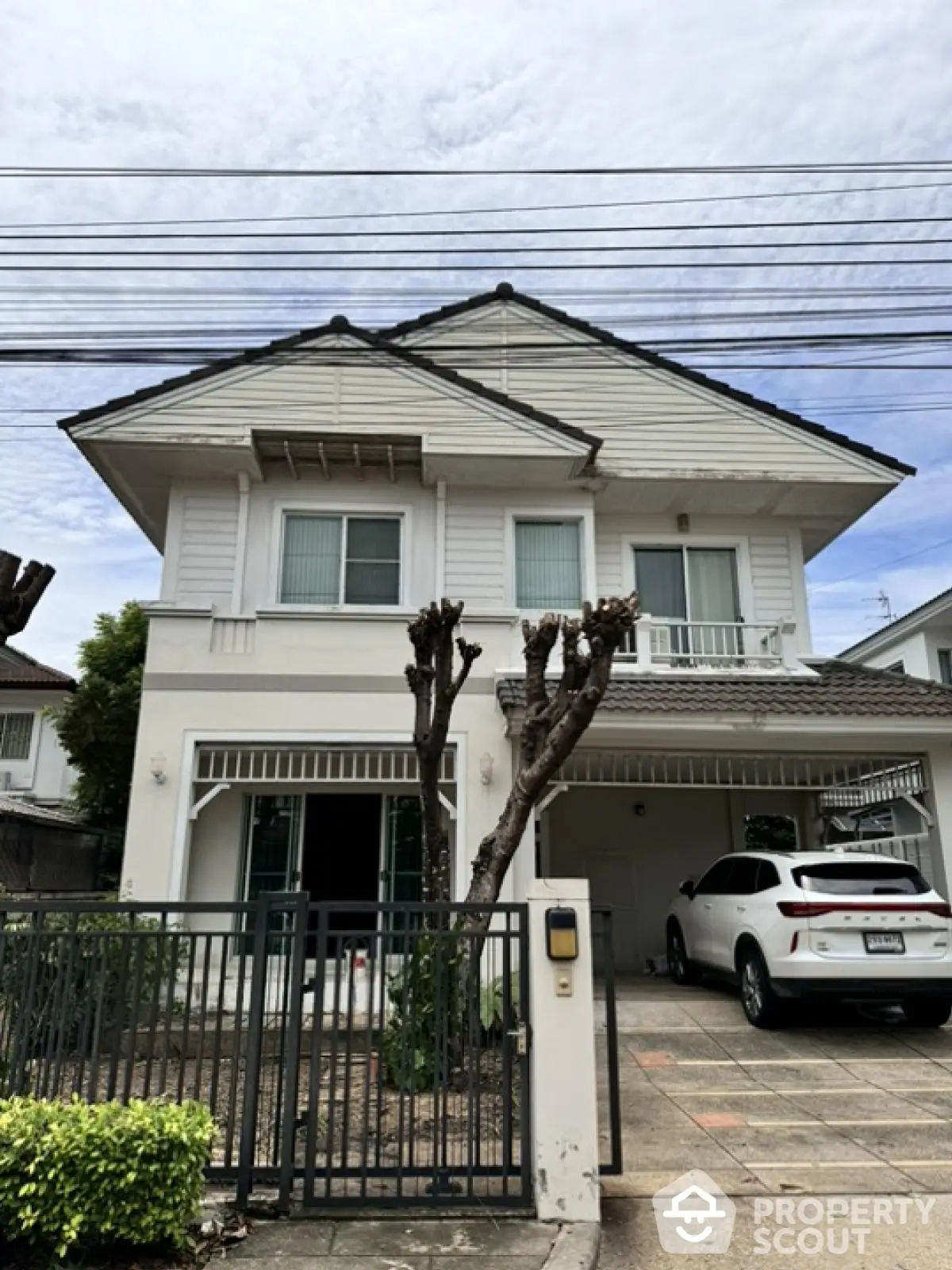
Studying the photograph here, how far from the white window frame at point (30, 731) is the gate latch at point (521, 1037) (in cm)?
1985

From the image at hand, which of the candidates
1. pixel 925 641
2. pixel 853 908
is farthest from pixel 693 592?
pixel 925 641

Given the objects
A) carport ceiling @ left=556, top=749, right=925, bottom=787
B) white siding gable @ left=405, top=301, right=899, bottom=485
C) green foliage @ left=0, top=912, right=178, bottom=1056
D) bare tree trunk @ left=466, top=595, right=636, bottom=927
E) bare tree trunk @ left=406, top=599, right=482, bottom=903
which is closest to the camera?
green foliage @ left=0, top=912, right=178, bottom=1056

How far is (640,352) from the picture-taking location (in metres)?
12.8

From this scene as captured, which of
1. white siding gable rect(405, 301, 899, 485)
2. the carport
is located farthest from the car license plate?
white siding gable rect(405, 301, 899, 485)

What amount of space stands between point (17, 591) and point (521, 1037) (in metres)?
4.65

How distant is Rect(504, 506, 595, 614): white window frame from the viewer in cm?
1145

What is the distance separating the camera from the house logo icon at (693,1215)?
409cm

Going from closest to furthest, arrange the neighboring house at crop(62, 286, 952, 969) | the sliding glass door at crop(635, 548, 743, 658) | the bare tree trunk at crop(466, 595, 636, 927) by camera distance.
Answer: the bare tree trunk at crop(466, 595, 636, 927)
the neighboring house at crop(62, 286, 952, 969)
the sliding glass door at crop(635, 548, 743, 658)

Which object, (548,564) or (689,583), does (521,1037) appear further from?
(689,583)

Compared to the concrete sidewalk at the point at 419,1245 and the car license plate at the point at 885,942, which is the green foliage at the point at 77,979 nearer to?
the concrete sidewalk at the point at 419,1245

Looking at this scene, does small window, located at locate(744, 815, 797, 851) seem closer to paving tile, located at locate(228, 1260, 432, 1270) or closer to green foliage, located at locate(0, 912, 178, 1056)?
green foliage, located at locate(0, 912, 178, 1056)

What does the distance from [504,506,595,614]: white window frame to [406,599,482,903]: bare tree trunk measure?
4.23 m

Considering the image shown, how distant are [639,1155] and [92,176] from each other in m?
9.45

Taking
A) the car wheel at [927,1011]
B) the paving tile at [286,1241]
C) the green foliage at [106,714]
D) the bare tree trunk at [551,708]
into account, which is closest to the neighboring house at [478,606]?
the car wheel at [927,1011]
